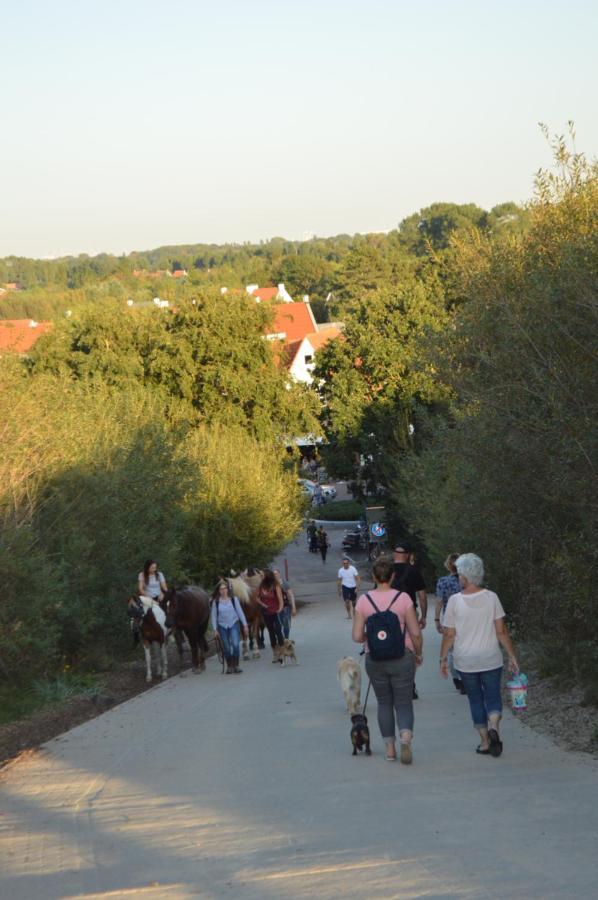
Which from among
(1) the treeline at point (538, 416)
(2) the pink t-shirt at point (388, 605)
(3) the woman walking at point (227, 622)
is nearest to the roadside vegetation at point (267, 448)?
(1) the treeline at point (538, 416)

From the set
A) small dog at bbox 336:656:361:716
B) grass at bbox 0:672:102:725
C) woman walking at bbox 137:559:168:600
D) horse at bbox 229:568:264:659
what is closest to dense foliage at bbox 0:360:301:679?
grass at bbox 0:672:102:725

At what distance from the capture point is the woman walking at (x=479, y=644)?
398 inches

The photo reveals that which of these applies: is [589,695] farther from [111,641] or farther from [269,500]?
[269,500]

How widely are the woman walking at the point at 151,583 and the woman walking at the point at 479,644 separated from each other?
10.3m

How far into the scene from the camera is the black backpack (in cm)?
1005

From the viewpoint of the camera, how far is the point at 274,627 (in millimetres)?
20922

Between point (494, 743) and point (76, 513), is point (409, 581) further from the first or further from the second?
point (76, 513)

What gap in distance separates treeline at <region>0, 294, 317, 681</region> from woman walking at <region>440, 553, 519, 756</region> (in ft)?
25.8

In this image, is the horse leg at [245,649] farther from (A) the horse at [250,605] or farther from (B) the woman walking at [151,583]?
(B) the woman walking at [151,583]

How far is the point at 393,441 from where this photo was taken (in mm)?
52500

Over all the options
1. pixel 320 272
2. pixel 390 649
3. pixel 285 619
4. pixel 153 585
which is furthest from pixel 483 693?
pixel 320 272

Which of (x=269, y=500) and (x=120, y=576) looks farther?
(x=269, y=500)

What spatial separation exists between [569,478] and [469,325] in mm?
5389

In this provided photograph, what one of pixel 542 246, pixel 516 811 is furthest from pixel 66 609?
pixel 516 811
